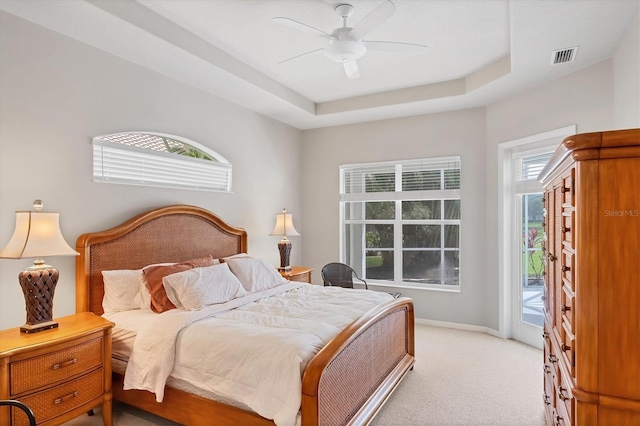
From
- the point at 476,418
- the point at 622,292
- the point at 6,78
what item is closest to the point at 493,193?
the point at 476,418

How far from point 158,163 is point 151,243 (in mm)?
801

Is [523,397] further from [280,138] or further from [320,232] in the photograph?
[280,138]

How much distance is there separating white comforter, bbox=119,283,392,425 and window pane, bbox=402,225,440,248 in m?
2.46

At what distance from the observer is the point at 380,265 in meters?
5.46

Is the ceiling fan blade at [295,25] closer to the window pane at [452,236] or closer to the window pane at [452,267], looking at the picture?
the window pane at [452,236]

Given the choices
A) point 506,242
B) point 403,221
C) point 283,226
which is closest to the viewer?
point 506,242

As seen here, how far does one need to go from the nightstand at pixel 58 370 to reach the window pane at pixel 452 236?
4073mm

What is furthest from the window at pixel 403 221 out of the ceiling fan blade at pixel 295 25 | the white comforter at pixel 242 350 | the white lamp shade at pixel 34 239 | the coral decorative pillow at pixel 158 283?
the white lamp shade at pixel 34 239

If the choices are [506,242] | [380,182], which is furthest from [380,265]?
[506,242]

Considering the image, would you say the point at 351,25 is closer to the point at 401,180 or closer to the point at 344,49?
the point at 344,49

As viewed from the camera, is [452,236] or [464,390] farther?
[452,236]

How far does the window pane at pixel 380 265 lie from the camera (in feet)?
17.7

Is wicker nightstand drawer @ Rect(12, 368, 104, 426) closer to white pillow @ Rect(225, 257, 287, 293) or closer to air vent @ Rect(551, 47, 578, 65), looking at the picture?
white pillow @ Rect(225, 257, 287, 293)

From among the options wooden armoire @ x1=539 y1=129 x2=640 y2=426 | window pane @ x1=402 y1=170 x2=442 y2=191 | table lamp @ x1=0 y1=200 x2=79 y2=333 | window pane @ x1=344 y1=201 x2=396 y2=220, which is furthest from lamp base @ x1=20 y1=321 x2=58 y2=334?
window pane @ x1=402 y1=170 x2=442 y2=191
